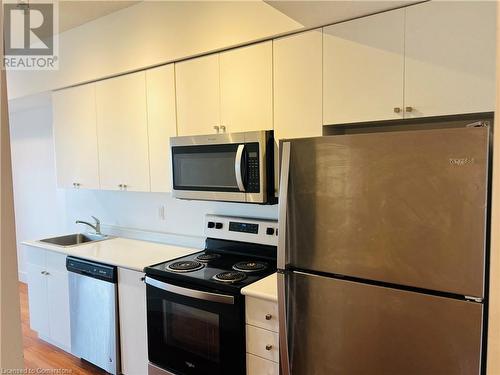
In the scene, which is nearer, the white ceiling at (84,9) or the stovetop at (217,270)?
the stovetop at (217,270)

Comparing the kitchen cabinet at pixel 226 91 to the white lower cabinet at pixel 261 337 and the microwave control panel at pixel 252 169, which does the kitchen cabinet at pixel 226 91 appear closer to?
the microwave control panel at pixel 252 169

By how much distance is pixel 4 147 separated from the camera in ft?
1.76

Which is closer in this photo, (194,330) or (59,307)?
(194,330)

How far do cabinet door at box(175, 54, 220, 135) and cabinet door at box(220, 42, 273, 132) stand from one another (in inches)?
2.6

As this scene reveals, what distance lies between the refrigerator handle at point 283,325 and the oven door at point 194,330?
0.37m

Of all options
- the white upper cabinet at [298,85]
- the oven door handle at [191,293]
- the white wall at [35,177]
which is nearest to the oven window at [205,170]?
the white upper cabinet at [298,85]

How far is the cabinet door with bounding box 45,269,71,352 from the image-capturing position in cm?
301

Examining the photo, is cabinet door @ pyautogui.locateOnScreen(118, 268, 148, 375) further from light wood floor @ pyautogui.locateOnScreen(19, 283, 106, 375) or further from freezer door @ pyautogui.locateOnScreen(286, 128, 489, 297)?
freezer door @ pyautogui.locateOnScreen(286, 128, 489, 297)

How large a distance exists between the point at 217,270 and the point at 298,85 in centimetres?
118

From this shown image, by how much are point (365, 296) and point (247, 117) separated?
1.24 m

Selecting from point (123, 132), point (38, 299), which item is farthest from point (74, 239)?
point (123, 132)

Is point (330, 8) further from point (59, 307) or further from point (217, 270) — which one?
point (59, 307)

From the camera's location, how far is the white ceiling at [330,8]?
1634 mm

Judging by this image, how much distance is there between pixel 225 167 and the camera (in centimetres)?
226
